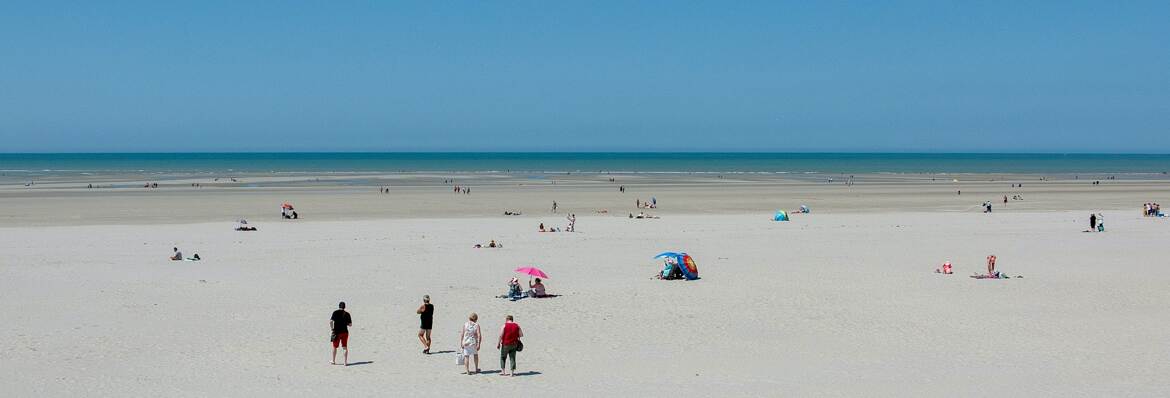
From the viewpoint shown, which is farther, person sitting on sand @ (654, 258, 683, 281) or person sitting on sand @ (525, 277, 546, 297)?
person sitting on sand @ (654, 258, 683, 281)

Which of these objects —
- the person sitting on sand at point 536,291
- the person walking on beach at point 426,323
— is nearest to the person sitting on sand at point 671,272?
the person sitting on sand at point 536,291

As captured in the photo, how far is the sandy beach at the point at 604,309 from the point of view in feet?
43.0

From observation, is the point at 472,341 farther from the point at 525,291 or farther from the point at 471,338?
the point at 525,291

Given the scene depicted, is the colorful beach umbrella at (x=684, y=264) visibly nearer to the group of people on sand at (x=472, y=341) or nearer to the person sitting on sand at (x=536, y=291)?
the person sitting on sand at (x=536, y=291)

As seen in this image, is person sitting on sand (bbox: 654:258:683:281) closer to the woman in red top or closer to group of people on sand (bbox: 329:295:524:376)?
group of people on sand (bbox: 329:295:524:376)

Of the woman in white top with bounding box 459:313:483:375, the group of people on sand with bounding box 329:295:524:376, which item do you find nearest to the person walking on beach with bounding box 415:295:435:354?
the group of people on sand with bounding box 329:295:524:376

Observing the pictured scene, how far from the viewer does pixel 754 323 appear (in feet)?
56.4

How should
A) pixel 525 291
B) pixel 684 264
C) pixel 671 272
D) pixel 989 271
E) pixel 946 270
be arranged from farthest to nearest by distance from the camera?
pixel 946 270, pixel 989 271, pixel 671 272, pixel 684 264, pixel 525 291

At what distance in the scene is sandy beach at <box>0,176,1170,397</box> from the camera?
43.0 feet

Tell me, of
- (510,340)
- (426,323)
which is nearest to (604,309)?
(426,323)

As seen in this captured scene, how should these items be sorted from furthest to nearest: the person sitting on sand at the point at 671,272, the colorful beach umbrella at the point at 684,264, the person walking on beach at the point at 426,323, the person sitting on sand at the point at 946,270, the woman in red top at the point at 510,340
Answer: the person sitting on sand at the point at 946,270, the person sitting on sand at the point at 671,272, the colorful beach umbrella at the point at 684,264, the person walking on beach at the point at 426,323, the woman in red top at the point at 510,340

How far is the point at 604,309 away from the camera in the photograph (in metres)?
18.6

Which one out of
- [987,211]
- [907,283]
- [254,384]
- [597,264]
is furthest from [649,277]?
[987,211]

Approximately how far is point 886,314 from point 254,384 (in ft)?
36.2
